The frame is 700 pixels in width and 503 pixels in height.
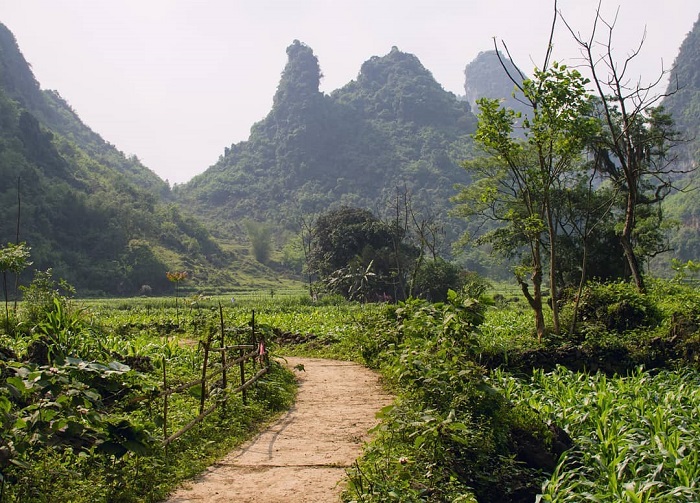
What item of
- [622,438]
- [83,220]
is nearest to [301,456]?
[622,438]

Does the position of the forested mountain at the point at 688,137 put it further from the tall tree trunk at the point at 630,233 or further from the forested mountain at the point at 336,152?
the tall tree trunk at the point at 630,233

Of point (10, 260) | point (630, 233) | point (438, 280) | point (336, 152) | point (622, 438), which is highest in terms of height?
point (336, 152)

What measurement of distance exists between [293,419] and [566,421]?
287cm

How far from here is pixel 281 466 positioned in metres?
5.21

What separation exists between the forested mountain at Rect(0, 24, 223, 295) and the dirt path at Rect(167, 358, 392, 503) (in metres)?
45.1

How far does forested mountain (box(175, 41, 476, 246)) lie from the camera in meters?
100

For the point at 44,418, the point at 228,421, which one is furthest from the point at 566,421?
the point at 44,418

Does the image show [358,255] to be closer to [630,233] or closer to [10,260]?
[630,233]

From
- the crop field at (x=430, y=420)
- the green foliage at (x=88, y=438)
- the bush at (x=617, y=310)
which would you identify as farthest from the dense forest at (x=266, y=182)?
the green foliage at (x=88, y=438)

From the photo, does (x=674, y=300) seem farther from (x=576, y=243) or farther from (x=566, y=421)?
(x=576, y=243)

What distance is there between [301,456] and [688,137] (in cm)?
7810

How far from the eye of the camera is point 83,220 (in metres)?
57.6

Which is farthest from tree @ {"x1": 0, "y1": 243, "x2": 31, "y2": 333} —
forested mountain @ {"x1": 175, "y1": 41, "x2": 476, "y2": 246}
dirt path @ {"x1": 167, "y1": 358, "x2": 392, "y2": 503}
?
forested mountain @ {"x1": 175, "y1": 41, "x2": 476, "y2": 246}

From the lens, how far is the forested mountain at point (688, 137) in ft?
199
